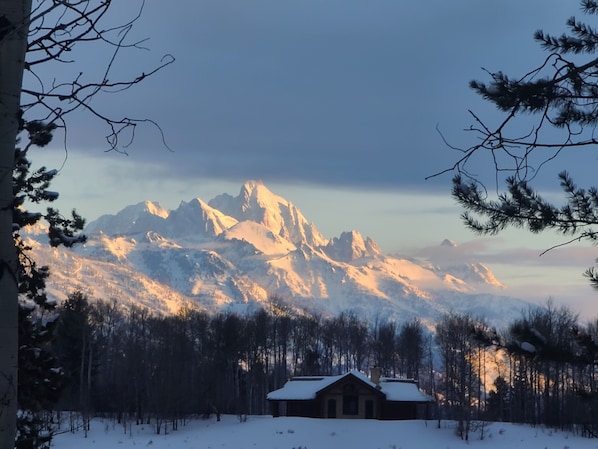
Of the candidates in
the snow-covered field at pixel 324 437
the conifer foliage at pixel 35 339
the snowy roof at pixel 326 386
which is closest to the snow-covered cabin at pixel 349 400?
the snowy roof at pixel 326 386

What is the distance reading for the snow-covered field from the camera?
38250 millimetres

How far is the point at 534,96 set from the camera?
20.6 feet

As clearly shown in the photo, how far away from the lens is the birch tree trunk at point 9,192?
2.82m

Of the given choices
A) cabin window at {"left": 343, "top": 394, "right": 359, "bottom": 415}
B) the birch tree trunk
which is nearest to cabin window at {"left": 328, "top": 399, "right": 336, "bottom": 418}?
cabin window at {"left": 343, "top": 394, "right": 359, "bottom": 415}

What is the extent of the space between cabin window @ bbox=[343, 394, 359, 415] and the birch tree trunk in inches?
1905

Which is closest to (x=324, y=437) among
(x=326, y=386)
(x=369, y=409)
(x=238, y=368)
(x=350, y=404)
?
(x=326, y=386)

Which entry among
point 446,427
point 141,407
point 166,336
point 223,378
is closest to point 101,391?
point 141,407

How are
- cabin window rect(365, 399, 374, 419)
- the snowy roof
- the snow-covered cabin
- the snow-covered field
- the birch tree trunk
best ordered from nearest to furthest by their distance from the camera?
the birch tree trunk, the snow-covered field, the snow-covered cabin, the snowy roof, cabin window rect(365, 399, 374, 419)

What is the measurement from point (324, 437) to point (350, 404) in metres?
8.48

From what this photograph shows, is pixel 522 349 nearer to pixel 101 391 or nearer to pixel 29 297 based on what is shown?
pixel 29 297

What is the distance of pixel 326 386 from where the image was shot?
4947cm

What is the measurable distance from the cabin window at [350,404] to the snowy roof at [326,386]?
128 cm

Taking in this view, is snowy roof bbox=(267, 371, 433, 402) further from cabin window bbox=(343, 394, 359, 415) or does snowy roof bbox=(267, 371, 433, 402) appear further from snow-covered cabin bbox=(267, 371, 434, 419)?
cabin window bbox=(343, 394, 359, 415)

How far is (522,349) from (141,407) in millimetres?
50271
